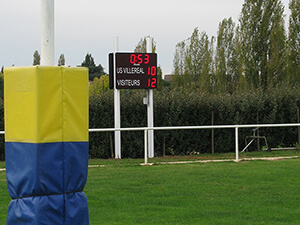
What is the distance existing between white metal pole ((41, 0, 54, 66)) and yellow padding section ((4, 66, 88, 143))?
0.21 m

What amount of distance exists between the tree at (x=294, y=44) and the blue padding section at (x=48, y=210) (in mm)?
21521

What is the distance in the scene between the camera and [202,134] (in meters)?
15.6

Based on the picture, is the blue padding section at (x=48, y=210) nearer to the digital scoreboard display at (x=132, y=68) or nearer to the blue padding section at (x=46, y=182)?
the blue padding section at (x=46, y=182)

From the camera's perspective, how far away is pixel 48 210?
2939 mm

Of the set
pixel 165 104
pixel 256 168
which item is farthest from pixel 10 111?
pixel 165 104

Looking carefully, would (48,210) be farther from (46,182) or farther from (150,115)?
(150,115)

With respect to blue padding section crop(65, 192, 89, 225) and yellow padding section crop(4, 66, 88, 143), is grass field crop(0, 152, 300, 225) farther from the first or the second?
yellow padding section crop(4, 66, 88, 143)

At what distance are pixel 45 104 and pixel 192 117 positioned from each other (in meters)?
12.8

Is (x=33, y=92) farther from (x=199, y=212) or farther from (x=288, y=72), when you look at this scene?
(x=288, y=72)

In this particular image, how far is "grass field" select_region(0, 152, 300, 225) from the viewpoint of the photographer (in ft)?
17.0

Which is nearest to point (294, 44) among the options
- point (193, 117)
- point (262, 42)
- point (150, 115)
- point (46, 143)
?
point (262, 42)

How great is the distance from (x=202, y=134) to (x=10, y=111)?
12.8 meters

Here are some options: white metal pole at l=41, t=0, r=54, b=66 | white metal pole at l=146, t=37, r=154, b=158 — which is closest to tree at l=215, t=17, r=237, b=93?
white metal pole at l=146, t=37, r=154, b=158

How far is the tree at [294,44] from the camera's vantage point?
23.4 meters
